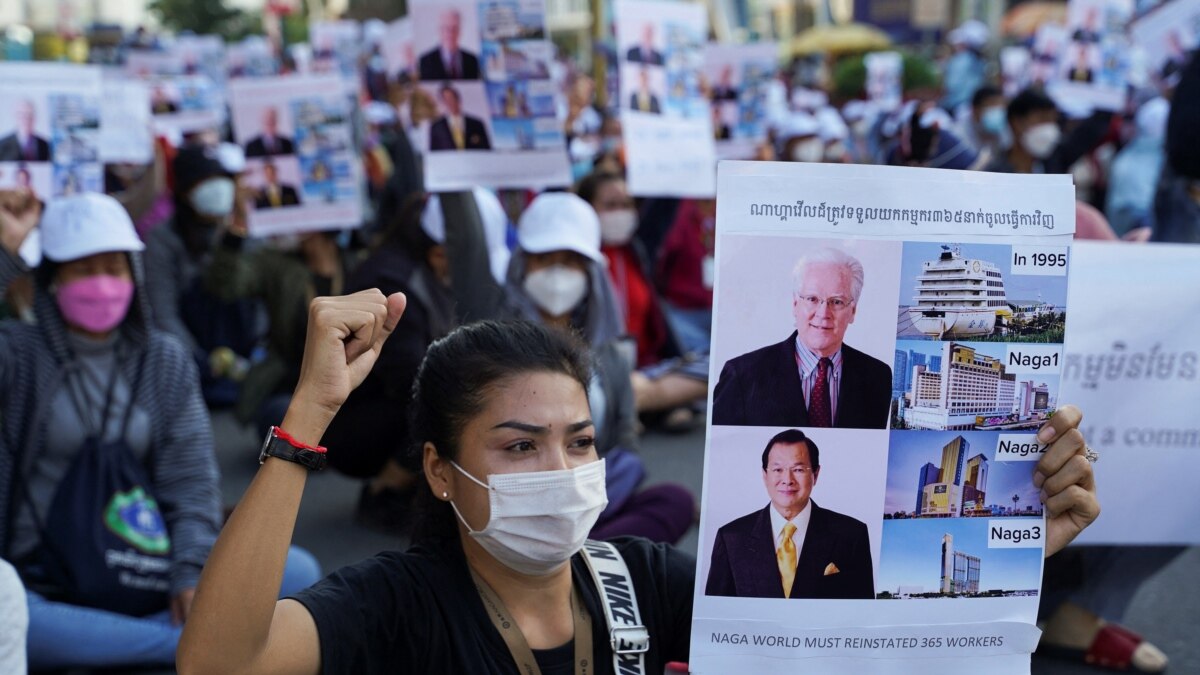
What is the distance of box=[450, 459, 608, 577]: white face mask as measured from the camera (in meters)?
2.00

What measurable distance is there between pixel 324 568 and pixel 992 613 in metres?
3.41

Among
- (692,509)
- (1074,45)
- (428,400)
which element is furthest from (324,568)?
(1074,45)

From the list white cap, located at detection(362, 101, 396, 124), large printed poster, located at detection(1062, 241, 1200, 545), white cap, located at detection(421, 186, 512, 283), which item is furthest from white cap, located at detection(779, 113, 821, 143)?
large printed poster, located at detection(1062, 241, 1200, 545)

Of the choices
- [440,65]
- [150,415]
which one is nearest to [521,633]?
[150,415]

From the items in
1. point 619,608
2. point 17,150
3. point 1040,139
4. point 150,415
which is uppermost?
point 1040,139

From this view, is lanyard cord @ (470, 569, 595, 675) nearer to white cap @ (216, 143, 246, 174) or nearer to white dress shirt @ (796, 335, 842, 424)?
white dress shirt @ (796, 335, 842, 424)

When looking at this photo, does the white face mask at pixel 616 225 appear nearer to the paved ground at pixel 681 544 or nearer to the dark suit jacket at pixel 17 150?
the paved ground at pixel 681 544

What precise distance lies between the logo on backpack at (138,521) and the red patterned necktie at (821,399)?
8.23 feet

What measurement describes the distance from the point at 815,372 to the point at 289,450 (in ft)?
2.41

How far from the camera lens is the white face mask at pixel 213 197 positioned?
23.7 ft

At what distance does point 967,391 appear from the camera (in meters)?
1.76

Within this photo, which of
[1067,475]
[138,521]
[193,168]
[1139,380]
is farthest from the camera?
[193,168]

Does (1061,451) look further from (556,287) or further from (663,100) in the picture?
(663,100)

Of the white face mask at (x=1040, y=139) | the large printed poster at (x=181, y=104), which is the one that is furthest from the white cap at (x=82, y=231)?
the large printed poster at (x=181, y=104)
